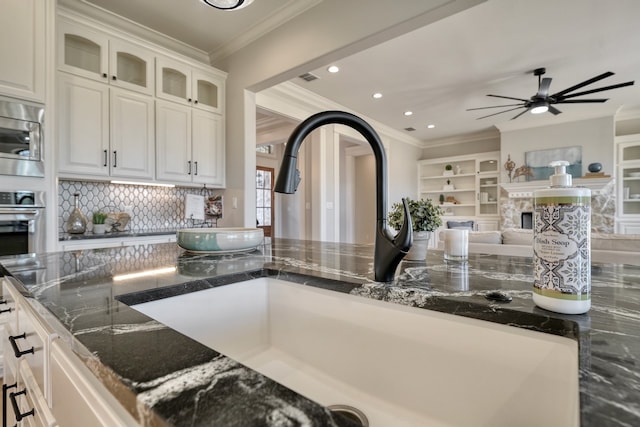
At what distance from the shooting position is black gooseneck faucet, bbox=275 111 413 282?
744mm

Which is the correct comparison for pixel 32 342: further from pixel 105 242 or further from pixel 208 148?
pixel 208 148

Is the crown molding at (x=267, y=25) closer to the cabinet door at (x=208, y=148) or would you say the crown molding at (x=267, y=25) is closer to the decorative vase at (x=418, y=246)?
the cabinet door at (x=208, y=148)

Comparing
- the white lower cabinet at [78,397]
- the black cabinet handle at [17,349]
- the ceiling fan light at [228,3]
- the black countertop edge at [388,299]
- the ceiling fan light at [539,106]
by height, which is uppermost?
the ceiling fan light at [539,106]

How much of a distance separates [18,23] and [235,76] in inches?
64.7

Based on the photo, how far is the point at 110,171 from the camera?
2.57 metres

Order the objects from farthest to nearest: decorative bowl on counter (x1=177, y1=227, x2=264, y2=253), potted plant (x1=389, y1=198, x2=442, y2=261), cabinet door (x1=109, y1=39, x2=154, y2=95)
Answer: cabinet door (x1=109, y1=39, x2=154, y2=95) < decorative bowl on counter (x1=177, y1=227, x2=264, y2=253) < potted plant (x1=389, y1=198, x2=442, y2=261)

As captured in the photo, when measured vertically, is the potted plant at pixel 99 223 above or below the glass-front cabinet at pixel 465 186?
below

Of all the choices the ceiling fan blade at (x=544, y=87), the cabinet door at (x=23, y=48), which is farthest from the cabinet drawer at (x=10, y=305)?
the ceiling fan blade at (x=544, y=87)

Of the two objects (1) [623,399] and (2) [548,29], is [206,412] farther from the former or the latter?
(2) [548,29]

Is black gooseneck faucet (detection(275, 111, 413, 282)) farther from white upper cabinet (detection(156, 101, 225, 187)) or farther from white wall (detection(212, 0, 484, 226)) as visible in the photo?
white upper cabinet (detection(156, 101, 225, 187))

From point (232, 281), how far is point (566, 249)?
743mm

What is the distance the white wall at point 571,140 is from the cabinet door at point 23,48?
22.6ft

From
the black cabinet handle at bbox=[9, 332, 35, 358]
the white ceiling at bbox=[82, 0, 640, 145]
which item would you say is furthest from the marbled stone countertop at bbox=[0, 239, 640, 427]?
the white ceiling at bbox=[82, 0, 640, 145]

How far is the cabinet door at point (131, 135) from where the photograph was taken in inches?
102
